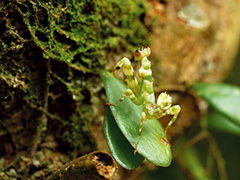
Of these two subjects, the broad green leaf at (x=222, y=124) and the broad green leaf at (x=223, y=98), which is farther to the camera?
the broad green leaf at (x=222, y=124)

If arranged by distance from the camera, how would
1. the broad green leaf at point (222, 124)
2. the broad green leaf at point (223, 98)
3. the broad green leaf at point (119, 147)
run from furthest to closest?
1. the broad green leaf at point (222, 124)
2. the broad green leaf at point (223, 98)
3. the broad green leaf at point (119, 147)

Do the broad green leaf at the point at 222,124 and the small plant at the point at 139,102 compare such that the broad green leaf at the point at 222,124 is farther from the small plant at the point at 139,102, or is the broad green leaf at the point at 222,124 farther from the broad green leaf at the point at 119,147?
the broad green leaf at the point at 119,147

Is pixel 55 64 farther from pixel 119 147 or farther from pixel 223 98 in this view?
pixel 223 98

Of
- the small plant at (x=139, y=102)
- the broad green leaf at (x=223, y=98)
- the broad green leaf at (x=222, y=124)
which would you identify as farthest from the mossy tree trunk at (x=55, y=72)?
the broad green leaf at (x=222, y=124)

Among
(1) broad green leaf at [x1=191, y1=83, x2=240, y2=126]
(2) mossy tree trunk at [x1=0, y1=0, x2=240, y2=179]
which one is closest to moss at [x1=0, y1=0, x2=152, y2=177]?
(2) mossy tree trunk at [x1=0, y1=0, x2=240, y2=179]

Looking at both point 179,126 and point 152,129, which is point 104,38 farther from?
point 179,126

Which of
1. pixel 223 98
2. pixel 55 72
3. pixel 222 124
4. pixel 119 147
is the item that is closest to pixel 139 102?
pixel 119 147
